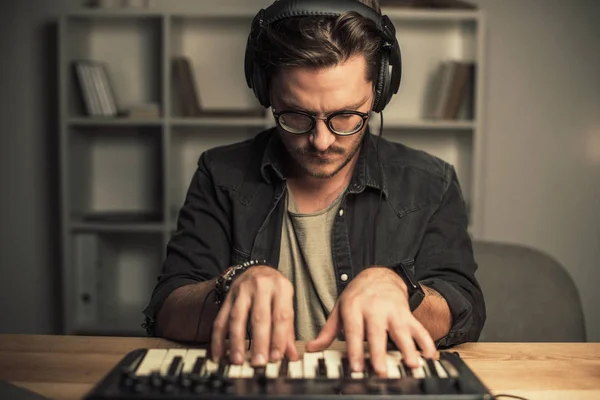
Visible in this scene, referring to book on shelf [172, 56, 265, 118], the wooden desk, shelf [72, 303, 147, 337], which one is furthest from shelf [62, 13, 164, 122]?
the wooden desk

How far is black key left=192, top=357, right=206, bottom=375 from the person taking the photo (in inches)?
31.3

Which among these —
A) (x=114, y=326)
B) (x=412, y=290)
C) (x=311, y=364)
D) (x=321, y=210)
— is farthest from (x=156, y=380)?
(x=114, y=326)

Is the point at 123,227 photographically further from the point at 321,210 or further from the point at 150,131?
the point at 321,210

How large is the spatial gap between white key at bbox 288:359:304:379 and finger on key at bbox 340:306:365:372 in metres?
0.06

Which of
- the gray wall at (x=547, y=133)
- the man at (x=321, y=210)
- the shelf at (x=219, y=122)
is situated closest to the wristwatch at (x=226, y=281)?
the man at (x=321, y=210)

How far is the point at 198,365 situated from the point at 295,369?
0.11 metres

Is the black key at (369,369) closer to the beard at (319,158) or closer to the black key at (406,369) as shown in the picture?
the black key at (406,369)

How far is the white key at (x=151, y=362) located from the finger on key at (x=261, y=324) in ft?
0.38

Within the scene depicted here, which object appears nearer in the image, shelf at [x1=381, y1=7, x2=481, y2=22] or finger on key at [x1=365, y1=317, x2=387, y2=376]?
finger on key at [x1=365, y1=317, x2=387, y2=376]

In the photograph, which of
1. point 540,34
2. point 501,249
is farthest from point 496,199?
point 501,249

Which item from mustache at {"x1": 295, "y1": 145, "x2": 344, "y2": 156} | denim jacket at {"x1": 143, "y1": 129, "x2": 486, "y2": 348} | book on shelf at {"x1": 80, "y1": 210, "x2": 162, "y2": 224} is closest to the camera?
mustache at {"x1": 295, "y1": 145, "x2": 344, "y2": 156}

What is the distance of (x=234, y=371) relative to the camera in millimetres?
808

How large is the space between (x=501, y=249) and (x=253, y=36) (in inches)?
28.3

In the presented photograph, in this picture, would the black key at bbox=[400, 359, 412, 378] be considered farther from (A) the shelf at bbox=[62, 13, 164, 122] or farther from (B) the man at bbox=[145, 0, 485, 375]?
(A) the shelf at bbox=[62, 13, 164, 122]
